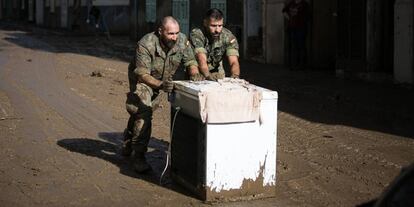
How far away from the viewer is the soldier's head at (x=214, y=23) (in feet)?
22.0

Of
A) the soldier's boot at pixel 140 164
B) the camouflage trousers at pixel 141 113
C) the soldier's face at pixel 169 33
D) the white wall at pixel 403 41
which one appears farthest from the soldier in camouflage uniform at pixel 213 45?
the white wall at pixel 403 41

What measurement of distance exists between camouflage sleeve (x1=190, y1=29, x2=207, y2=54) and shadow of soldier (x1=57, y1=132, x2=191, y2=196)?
1326mm

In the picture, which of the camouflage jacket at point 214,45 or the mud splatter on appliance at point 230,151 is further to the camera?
the camouflage jacket at point 214,45

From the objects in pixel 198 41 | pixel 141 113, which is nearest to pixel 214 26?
pixel 198 41

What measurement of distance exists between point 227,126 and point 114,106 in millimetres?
5915

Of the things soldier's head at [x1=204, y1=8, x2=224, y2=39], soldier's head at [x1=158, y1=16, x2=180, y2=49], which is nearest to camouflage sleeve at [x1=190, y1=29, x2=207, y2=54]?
soldier's head at [x1=204, y1=8, x2=224, y2=39]

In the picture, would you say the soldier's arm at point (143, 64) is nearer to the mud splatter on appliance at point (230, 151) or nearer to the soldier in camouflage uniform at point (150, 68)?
the soldier in camouflage uniform at point (150, 68)

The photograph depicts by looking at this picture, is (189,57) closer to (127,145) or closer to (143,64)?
(143,64)

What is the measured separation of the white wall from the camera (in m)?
12.7

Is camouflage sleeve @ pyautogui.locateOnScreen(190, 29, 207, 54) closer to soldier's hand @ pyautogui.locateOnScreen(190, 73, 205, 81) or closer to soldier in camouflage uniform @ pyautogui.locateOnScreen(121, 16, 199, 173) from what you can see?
soldier in camouflage uniform @ pyautogui.locateOnScreen(121, 16, 199, 173)

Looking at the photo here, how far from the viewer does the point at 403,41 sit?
12852 mm

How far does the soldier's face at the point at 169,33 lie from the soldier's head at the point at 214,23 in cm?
34

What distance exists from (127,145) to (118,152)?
497 millimetres

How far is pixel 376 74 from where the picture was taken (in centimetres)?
1382
